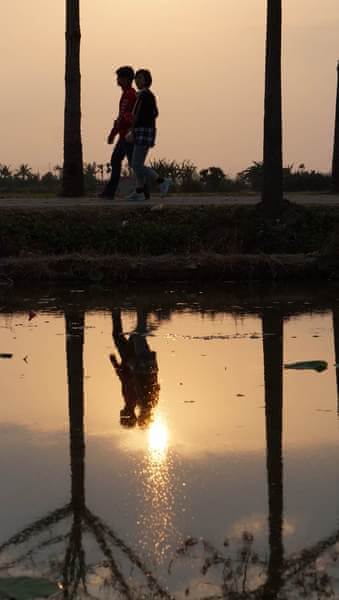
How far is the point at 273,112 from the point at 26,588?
12606mm

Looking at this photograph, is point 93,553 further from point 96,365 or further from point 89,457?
point 96,365

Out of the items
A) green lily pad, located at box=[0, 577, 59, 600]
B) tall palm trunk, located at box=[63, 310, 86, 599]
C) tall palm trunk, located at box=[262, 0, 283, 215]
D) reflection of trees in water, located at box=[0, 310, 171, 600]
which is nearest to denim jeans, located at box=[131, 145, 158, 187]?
tall palm trunk, located at box=[262, 0, 283, 215]

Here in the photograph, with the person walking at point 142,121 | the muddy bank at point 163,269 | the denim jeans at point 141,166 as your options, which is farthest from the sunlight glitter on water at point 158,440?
the denim jeans at point 141,166

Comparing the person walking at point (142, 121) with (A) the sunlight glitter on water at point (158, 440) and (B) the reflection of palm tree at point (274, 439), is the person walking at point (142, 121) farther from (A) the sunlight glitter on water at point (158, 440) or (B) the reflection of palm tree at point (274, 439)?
(A) the sunlight glitter on water at point (158, 440)

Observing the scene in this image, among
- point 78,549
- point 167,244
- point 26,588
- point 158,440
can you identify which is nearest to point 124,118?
point 167,244

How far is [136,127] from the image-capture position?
1595 centimetres

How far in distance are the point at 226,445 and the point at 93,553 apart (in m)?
1.65

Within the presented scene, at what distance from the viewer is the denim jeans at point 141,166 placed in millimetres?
16141

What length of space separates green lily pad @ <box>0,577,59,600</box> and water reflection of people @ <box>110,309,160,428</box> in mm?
2368

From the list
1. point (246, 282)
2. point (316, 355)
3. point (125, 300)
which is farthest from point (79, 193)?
point (316, 355)

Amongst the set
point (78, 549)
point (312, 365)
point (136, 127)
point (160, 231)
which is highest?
point (136, 127)

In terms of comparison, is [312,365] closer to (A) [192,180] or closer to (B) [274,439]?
(B) [274,439]

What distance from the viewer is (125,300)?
1207 cm

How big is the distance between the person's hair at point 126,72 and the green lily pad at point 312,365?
29.9ft
